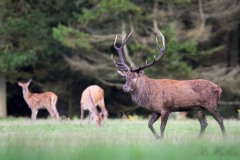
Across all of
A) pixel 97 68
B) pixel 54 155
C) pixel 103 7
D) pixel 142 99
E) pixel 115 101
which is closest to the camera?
pixel 54 155

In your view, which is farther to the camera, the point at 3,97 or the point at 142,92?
the point at 3,97

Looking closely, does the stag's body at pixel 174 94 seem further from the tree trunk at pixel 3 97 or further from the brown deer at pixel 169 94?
the tree trunk at pixel 3 97

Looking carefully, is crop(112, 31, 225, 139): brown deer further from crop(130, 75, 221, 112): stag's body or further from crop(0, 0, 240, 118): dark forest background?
crop(0, 0, 240, 118): dark forest background

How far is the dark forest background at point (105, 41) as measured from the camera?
90.2ft

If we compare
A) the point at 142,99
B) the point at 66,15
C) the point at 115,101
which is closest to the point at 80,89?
the point at 115,101

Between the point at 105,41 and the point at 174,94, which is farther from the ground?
the point at 105,41

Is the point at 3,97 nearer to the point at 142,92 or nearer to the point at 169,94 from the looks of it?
the point at 142,92

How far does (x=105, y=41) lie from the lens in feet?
95.0

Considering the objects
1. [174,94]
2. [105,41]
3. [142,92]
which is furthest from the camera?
[105,41]

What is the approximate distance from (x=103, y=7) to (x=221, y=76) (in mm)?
5280

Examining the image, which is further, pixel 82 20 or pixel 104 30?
pixel 104 30

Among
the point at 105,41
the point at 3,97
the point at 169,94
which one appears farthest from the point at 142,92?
the point at 3,97

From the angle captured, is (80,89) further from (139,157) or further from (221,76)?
(139,157)

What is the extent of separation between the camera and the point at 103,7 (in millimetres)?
27281
